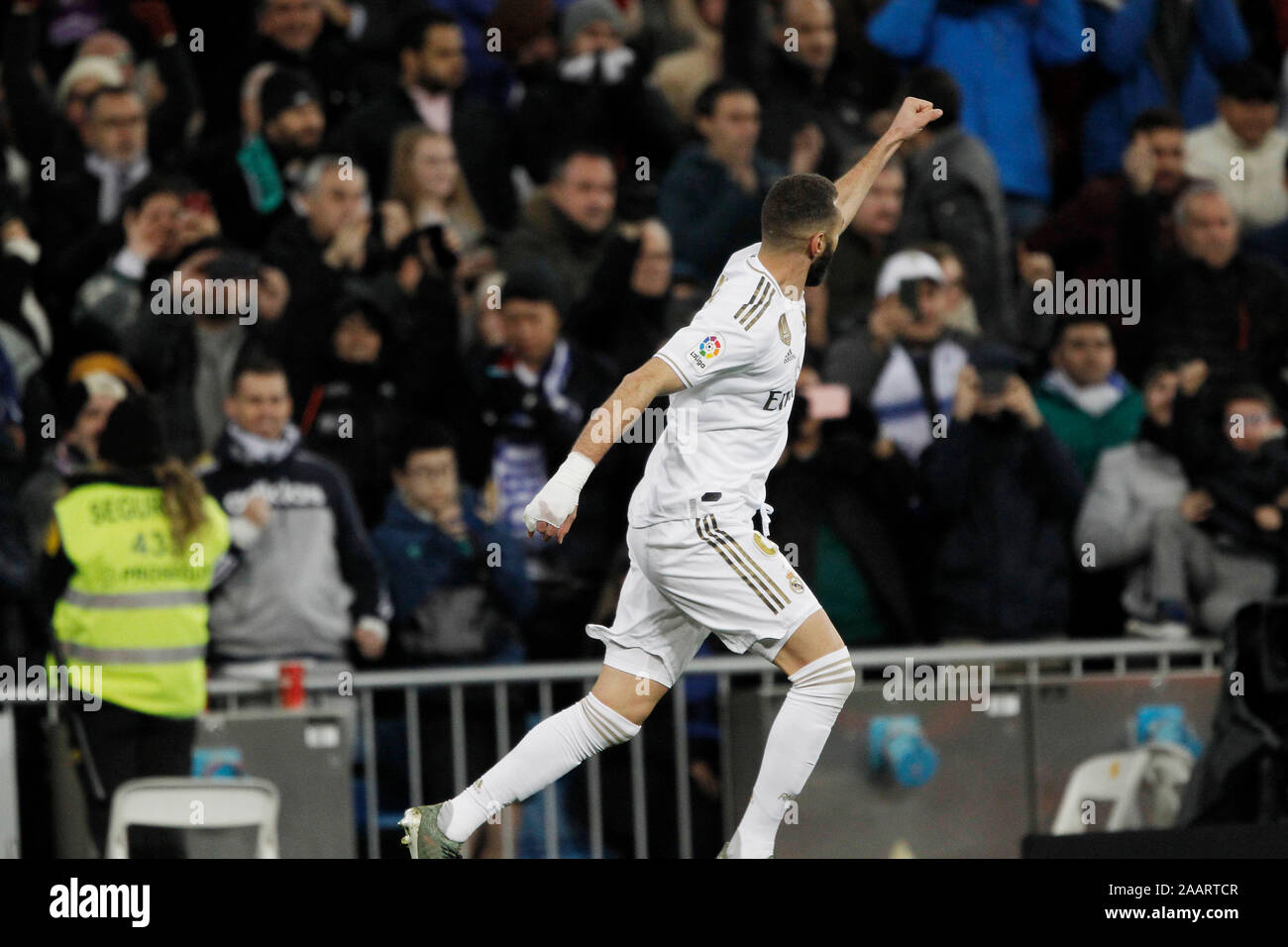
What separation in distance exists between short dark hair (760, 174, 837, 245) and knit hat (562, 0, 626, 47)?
499 cm

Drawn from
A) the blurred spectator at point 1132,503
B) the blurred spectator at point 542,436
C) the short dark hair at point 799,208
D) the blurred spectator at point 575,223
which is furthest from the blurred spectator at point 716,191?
the short dark hair at point 799,208

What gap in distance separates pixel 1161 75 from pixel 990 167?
5.37 feet

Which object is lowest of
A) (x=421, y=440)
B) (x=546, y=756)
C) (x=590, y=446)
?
(x=546, y=756)

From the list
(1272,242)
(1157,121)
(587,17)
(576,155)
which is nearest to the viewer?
(576,155)

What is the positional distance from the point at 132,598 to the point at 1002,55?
542 centimetres

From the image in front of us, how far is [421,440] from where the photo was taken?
30.0ft

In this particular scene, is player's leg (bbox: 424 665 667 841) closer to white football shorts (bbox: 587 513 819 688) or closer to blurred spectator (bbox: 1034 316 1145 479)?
white football shorts (bbox: 587 513 819 688)

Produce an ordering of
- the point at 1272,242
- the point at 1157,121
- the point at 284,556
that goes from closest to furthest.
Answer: the point at 284,556 < the point at 1157,121 < the point at 1272,242

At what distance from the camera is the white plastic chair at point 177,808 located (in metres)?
8.28

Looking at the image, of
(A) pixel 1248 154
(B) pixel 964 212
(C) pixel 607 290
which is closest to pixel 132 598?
(C) pixel 607 290

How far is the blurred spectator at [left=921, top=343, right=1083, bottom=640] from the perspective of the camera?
9.34 m

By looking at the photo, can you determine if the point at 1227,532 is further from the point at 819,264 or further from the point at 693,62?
the point at 693,62

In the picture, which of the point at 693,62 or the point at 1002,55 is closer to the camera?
the point at 1002,55

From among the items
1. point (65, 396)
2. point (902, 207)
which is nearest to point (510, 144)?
point (902, 207)
